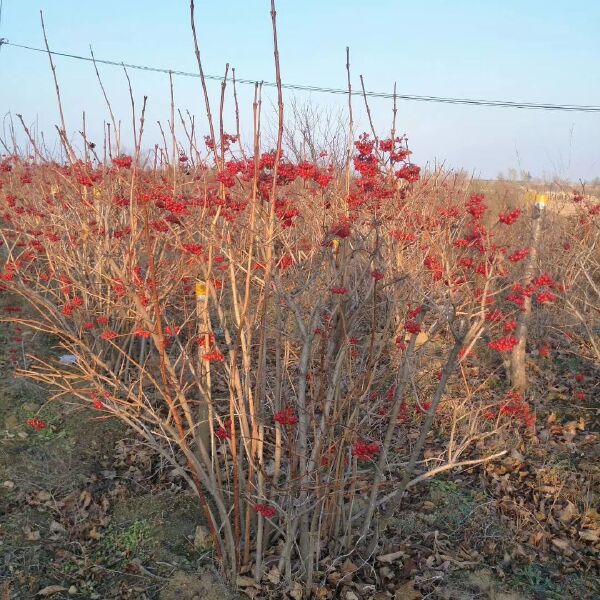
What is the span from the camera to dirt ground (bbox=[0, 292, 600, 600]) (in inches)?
109

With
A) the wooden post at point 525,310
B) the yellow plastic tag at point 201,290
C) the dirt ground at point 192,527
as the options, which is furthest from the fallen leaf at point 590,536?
the yellow plastic tag at point 201,290

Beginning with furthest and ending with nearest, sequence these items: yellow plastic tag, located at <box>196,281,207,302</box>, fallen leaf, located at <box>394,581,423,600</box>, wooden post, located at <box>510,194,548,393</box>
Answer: wooden post, located at <box>510,194,548,393</box> < fallen leaf, located at <box>394,581,423,600</box> < yellow plastic tag, located at <box>196,281,207,302</box>

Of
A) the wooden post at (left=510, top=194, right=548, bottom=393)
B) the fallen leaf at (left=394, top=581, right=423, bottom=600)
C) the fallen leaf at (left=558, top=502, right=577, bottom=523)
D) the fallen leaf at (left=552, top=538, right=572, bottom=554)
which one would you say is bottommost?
the fallen leaf at (left=552, top=538, right=572, bottom=554)

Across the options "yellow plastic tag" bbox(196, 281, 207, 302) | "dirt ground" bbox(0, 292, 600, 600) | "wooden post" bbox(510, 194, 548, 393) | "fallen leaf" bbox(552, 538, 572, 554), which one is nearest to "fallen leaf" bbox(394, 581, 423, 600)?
"dirt ground" bbox(0, 292, 600, 600)

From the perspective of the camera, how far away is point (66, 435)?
161 inches

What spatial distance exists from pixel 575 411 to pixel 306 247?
2705 mm

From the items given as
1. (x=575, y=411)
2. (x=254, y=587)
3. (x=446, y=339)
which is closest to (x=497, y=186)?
(x=446, y=339)

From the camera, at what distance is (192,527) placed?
320 cm

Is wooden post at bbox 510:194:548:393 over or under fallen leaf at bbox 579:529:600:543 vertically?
over

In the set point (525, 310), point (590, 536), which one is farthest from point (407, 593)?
point (525, 310)

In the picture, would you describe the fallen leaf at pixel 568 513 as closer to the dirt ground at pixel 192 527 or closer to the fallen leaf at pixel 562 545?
the dirt ground at pixel 192 527

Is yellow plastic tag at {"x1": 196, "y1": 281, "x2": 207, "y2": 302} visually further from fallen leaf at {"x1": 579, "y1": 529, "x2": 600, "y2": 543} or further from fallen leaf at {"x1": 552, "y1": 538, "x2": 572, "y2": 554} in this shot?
fallen leaf at {"x1": 579, "y1": 529, "x2": 600, "y2": 543}

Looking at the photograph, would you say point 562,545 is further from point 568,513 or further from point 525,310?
point 525,310

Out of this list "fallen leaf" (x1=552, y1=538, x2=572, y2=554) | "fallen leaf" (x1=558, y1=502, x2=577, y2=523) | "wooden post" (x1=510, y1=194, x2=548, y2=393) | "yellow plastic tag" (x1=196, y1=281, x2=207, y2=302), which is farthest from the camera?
"wooden post" (x1=510, y1=194, x2=548, y2=393)
